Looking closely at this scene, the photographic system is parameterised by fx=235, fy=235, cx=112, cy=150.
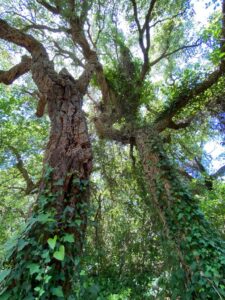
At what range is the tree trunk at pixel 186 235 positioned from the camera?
2.80 metres

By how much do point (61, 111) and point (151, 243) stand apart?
122 inches

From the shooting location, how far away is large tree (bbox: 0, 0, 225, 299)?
1.76 meters

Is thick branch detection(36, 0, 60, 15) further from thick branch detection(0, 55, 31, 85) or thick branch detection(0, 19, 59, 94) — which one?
thick branch detection(0, 55, 31, 85)

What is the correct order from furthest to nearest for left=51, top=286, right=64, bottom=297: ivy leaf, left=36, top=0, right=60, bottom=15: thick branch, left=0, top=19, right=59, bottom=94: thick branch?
left=36, top=0, right=60, bottom=15: thick branch, left=0, top=19, right=59, bottom=94: thick branch, left=51, top=286, right=64, bottom=297: ivy leaf

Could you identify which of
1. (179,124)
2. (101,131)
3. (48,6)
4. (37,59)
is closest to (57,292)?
(37,59)

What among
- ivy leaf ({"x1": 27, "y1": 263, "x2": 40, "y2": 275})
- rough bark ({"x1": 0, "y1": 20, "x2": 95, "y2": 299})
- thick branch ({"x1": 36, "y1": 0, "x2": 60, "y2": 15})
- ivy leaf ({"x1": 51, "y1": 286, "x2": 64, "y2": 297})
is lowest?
ivy leaf ({"x1": 51, "y1": 286, "x2": 64, "y2": 297})

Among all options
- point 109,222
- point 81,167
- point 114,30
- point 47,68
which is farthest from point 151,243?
point 114,30

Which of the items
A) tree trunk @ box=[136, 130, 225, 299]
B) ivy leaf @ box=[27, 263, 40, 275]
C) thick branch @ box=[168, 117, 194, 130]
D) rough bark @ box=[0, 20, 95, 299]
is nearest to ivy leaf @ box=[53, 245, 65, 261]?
rough bark @ box=[0, 20, 95, 299]

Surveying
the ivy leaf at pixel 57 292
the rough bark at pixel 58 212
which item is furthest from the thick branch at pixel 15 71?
the ivy leaf at pixel 57 292

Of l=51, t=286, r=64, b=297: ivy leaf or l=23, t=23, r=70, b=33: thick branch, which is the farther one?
l=23, t=23, r=70, b=33: thick branch

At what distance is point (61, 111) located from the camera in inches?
126

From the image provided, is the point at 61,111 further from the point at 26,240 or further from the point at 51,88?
the point at 26,240

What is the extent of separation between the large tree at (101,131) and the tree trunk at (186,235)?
0.01m

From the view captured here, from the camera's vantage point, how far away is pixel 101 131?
626 centimetres
